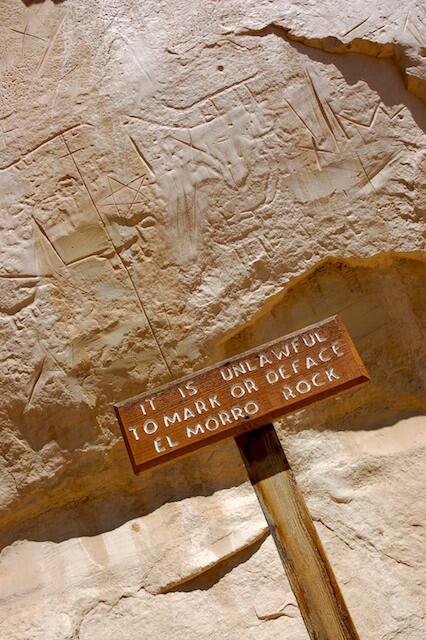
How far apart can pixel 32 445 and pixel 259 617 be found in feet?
4.42

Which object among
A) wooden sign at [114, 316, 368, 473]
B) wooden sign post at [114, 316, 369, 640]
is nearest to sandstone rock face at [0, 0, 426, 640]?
wooden sign post at [114, 316, 369, 640]

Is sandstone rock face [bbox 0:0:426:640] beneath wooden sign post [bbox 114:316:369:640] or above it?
above

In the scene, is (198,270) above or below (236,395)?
above

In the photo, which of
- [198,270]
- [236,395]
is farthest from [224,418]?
[198,270]

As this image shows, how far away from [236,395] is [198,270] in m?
1.61

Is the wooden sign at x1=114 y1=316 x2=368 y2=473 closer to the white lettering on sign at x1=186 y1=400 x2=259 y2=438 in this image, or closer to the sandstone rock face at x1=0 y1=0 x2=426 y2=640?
the white lettering on sign at x1=186 y1=400 x2=259 y2=438

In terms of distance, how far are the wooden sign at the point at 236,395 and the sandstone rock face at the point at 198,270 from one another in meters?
1.46

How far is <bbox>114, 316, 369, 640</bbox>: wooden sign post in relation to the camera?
225 cm

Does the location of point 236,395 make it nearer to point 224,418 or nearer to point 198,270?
point 224,418

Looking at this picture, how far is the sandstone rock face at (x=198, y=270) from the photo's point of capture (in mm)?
3631

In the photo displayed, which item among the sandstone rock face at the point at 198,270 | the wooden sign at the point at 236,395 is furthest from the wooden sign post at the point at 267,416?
the sandstone rock face at the point at 198,270

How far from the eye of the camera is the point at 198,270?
151 inches

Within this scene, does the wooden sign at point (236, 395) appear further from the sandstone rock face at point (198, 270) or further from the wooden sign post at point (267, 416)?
the sandstone rock face at point (198, 270)

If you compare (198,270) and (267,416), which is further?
(198,270)
